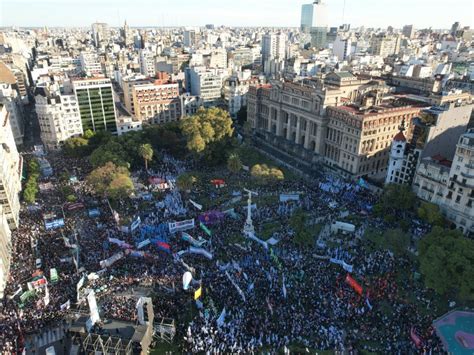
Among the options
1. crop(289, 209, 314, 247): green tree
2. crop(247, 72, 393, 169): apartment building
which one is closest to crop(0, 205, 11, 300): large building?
crop(289, 209, 314, 247): green tree

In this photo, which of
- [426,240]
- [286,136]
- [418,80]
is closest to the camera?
[426,240]

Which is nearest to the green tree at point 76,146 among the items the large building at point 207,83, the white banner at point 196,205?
the white banner at point 196,205

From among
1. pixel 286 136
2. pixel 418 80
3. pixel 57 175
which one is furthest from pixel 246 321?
pixel 418 80

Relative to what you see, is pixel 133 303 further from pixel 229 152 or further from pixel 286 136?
pixel 286 136

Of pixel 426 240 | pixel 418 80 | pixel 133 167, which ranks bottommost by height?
pixel 133 167

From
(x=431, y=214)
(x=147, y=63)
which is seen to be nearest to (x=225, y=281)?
(x=431, y=214)

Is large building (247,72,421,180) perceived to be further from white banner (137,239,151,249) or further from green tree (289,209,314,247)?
white banner (137,239,151,249)

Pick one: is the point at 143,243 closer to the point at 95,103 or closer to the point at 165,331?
the point at 165,331
